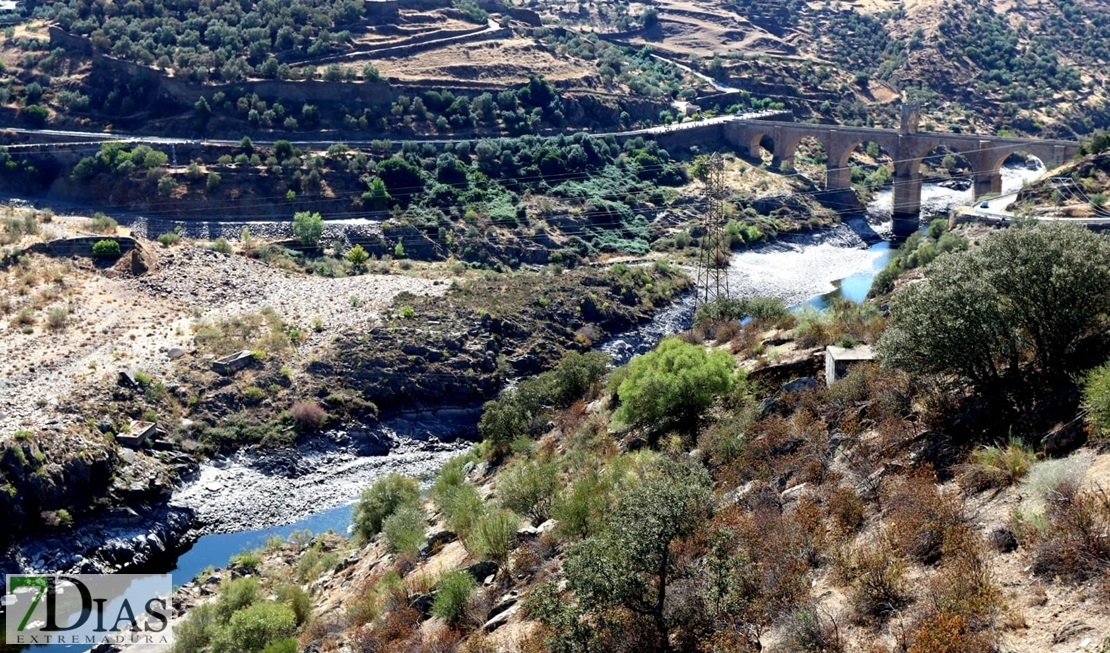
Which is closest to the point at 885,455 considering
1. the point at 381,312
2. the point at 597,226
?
the point at 381,312

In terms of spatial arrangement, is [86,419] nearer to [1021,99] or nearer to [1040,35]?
[1021,99]

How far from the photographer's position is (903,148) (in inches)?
2940

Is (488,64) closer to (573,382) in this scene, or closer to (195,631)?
(573,382)

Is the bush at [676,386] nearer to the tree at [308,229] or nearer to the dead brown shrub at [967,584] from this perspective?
the dead brown shrub at [967,584]

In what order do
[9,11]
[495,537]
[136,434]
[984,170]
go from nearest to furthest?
[495,537]
[136,434]
[984,170]
[9,11]

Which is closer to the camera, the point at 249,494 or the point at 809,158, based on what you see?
the point at 249,494

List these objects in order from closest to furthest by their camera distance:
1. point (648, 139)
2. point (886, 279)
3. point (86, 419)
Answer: point (86, 419) < point (886, 279) < point (648, 139)

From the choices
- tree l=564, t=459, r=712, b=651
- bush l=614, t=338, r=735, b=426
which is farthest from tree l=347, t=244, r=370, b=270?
tree l=564, t=459, r=712, b=651

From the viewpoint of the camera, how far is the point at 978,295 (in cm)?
1803

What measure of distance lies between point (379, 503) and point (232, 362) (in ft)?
47.4

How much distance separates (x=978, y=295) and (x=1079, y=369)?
2.03 m

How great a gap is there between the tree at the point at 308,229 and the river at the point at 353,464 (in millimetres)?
16974

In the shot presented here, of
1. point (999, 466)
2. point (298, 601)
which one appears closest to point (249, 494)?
point (298, 601)

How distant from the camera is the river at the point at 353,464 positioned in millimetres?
34375
